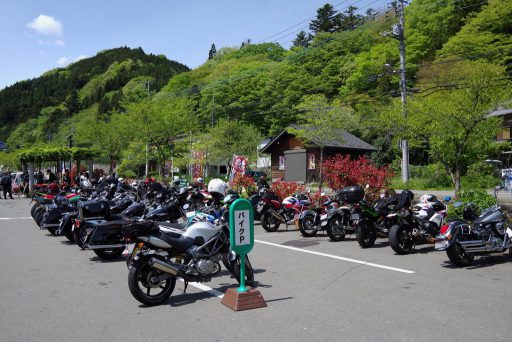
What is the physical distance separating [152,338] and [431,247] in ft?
22.1

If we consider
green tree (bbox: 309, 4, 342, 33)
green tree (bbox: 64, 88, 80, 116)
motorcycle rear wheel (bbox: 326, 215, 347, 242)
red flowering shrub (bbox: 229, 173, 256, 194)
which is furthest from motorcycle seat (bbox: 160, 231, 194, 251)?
green tree (bbox: 64, 88, 80, 116)

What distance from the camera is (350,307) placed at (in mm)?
5246

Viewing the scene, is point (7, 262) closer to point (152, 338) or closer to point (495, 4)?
point (152, 338)

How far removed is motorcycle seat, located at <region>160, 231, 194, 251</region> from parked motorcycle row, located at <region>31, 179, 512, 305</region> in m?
0.01

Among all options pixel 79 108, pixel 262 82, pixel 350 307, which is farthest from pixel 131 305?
pixel 79 108

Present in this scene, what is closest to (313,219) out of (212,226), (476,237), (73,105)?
(476,237)

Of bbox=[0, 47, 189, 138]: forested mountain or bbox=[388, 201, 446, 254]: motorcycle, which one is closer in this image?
bbox=[388, 201, 446, 254]: motorcycle

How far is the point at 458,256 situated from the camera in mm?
7188

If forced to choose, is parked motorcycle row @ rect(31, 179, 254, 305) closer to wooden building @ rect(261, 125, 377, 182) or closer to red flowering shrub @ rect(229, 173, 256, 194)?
red flowering shrub @ rect(229, 173, 256, 194)

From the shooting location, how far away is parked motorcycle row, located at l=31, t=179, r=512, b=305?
18.2 feet

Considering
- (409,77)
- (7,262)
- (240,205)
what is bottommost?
(7,262)

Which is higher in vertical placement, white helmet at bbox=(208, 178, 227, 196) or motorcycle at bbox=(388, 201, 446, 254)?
white helmet at bbox=(208, 178, 227, 196)

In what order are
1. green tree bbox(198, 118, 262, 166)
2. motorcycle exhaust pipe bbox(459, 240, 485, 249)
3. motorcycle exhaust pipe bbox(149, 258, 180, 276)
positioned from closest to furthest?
motorcycle exhaust pipe bbox(149, 258, 180, 276) → motorcycle exhaust pipe bbox(459, 240, 485, 249) → green tree bbox(198, 118, 262, 166)

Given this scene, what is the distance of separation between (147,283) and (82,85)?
478ft
